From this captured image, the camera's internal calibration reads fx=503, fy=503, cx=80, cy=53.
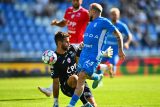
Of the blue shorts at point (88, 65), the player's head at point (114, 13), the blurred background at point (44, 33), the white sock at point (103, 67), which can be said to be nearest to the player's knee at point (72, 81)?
the blue shorts at point (88, 65)

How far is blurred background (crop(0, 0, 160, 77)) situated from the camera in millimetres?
25438

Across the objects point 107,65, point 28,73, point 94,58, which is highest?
point 94,58

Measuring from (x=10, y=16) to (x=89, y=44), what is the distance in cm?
1919

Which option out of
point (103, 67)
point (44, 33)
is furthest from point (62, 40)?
point (44, 33)

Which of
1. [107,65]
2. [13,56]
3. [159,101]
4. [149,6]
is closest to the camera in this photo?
[159,101]

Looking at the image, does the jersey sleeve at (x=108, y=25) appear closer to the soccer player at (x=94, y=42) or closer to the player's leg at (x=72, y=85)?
the soccer player at (x=94, y=42)

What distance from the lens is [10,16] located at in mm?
28984

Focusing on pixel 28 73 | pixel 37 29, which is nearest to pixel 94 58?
pixel 28 73

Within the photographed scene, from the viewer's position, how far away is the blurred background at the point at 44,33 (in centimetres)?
2544

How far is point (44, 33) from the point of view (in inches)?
1142

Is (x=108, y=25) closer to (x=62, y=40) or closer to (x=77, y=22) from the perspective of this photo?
(x=62, y=40)

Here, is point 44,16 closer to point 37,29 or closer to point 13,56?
point 37,29

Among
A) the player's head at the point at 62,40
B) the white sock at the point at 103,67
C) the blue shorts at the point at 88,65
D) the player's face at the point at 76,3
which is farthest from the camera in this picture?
the white sock at the point at 103,67

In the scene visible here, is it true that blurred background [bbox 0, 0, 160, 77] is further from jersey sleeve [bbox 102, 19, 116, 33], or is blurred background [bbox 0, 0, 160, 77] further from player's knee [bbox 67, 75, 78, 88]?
jersey sleeve [bbox 102, 19, 116, 33]
